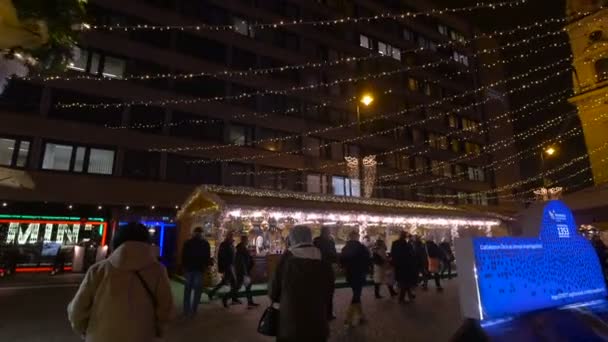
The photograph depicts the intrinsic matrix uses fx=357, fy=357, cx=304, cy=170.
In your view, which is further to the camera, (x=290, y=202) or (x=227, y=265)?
Answer: (x=290, y=202)

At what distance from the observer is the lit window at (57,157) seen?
60.5 ft

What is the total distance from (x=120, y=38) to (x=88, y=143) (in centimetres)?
679

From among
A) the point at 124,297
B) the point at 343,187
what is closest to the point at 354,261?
the point at 124,297

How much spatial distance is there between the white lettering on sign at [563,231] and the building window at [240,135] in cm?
2071

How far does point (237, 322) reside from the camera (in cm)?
730

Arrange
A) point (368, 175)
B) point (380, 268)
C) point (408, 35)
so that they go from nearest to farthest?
point (380, 268)
point (368, 175)
point (408, 35)

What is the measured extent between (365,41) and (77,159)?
26.5 m

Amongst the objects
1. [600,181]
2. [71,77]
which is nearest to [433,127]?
[600,181]

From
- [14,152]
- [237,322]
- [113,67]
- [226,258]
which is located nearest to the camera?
[237,322]

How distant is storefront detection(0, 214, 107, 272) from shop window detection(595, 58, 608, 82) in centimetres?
3027

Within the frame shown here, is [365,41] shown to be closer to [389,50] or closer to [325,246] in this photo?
[389,50]

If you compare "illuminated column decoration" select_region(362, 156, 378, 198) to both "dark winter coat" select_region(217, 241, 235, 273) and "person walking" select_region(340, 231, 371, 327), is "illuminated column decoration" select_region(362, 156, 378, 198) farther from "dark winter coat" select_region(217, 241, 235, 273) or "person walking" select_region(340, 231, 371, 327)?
"person walking" select_region(340, 231, 371, 327)

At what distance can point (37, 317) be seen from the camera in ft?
25.0

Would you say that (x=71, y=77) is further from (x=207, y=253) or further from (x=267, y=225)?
(x=207, y=253)
